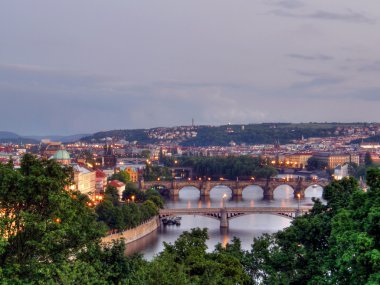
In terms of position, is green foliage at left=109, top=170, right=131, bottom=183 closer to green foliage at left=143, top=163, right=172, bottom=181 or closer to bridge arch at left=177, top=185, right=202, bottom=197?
bridge arch at left=177, top=185, right=202, bottom=197

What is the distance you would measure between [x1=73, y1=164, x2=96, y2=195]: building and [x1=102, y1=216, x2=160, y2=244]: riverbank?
17.5 metres

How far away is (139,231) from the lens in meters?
41.0

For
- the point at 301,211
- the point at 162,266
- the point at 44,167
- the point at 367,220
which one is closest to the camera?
the point at 367,220

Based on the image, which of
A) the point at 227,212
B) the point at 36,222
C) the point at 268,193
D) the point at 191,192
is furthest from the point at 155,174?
the point at 36,222

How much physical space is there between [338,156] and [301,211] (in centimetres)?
8150

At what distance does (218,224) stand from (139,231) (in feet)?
24.9

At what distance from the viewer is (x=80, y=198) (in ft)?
46.6

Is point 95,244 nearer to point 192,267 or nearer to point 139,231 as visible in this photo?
point 192,267

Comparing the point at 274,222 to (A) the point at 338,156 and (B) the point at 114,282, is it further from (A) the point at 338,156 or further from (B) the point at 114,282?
(A) the point at 338,156

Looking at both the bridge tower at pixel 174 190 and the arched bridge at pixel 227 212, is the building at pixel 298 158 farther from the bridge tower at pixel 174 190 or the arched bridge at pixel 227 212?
the arched bridge at pixel 227 212

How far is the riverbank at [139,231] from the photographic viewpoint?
36906mm

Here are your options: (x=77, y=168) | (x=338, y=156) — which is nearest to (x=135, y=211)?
(x=77, y=168)

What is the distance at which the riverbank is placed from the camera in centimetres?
3691

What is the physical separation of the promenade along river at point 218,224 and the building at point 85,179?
23.9 feet
